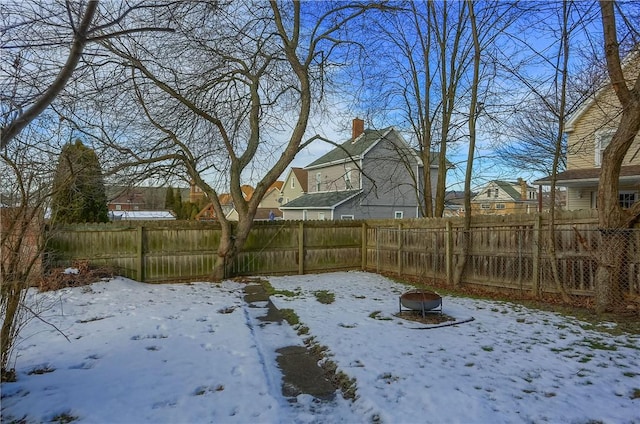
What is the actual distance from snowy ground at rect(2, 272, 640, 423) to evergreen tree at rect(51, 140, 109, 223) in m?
1.45

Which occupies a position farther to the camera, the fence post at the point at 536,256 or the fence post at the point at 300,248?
the fence post at the point at 300,248

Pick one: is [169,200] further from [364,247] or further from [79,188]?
[79,188]

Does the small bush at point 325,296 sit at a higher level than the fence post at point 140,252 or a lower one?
lower

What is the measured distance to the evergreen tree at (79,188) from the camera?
3.92m

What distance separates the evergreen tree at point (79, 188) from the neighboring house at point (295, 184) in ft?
60.6

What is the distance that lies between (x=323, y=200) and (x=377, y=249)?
1094 cm

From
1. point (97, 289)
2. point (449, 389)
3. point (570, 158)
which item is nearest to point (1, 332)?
point (449, 389)

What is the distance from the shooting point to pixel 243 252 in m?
11.7

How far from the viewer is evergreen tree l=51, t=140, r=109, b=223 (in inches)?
154

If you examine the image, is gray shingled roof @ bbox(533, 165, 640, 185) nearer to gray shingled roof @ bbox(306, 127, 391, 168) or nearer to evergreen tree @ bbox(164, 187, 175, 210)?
gray shingled roof @ bbox(306, 127, 391, 168)

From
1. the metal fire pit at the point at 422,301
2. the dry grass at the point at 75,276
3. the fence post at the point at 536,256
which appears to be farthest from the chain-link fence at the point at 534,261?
the dry grass at the point at 75,276

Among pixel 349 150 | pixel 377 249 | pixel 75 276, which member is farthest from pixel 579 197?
pixel 75 276

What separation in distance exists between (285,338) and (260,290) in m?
4.01

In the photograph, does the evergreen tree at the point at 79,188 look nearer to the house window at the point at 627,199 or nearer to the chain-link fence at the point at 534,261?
the chain-link fence at the point at 534,261
